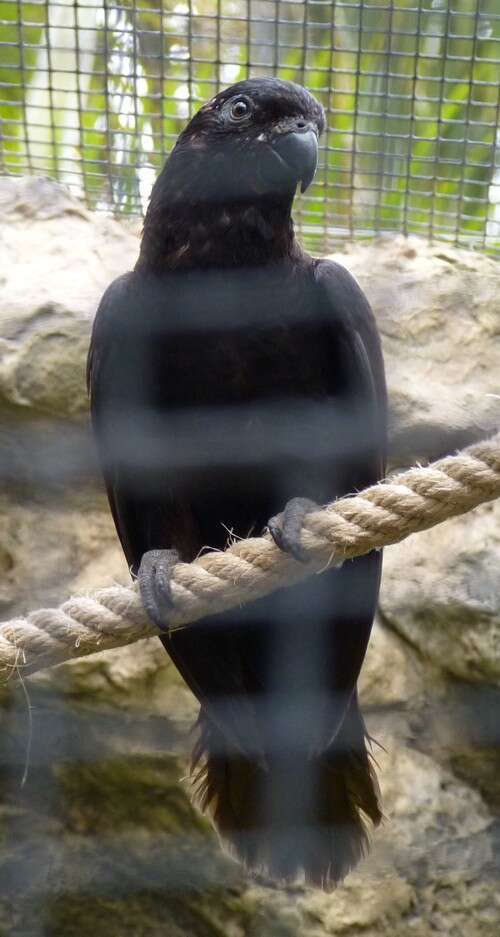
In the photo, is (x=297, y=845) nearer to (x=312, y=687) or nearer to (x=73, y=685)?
(x=312, y=687)

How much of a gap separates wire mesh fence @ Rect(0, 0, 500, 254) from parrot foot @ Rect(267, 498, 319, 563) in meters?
0.79

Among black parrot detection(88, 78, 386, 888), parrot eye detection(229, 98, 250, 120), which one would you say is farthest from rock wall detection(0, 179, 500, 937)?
parrot eye detection(229, 98, 250, 120)

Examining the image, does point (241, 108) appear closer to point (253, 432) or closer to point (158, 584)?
point (253, 432)

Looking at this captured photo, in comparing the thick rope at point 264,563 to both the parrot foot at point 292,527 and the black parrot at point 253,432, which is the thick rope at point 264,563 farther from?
the black parrot at point 253,432

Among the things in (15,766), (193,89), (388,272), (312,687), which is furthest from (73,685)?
(193,89)

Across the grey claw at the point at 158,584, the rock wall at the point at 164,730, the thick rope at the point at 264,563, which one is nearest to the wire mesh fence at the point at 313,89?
the rock wall at the point at 164,730

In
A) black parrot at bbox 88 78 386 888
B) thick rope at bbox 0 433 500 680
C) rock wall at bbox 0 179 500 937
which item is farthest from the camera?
rock wall at bbox 0 179 500 937

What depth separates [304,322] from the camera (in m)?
1.39

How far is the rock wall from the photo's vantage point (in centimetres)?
162

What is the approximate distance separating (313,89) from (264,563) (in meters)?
1.01

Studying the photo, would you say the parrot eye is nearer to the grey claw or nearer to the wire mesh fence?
the wire mesh fence

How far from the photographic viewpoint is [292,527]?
1166mm

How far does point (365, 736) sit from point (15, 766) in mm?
550

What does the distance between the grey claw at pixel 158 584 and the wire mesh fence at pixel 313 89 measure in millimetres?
790
